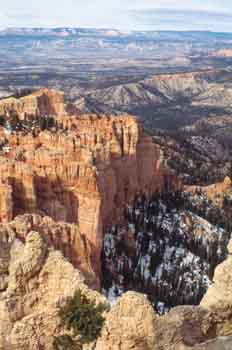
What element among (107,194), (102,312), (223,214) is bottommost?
(223,214)

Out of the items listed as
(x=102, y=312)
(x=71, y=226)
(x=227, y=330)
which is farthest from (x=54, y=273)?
(x=71, y=226)

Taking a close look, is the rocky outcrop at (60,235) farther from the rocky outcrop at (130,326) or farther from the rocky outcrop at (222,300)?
the rocky outcrop at (130,326)

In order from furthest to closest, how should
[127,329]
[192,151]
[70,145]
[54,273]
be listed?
[192,151], [70,145], [54,273], [127,329]

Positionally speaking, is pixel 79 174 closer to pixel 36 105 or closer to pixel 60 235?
pixel 60 235

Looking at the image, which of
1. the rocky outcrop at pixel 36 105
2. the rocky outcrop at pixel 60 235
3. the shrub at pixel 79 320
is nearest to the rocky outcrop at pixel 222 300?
the shrub at pixel 79 320

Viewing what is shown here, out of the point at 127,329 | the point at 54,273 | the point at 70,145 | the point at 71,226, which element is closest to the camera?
the point at 127,329

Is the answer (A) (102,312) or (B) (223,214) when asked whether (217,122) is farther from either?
(A) (102,312)

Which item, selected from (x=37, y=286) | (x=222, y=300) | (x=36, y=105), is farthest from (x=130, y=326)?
(x=36, y=105)
